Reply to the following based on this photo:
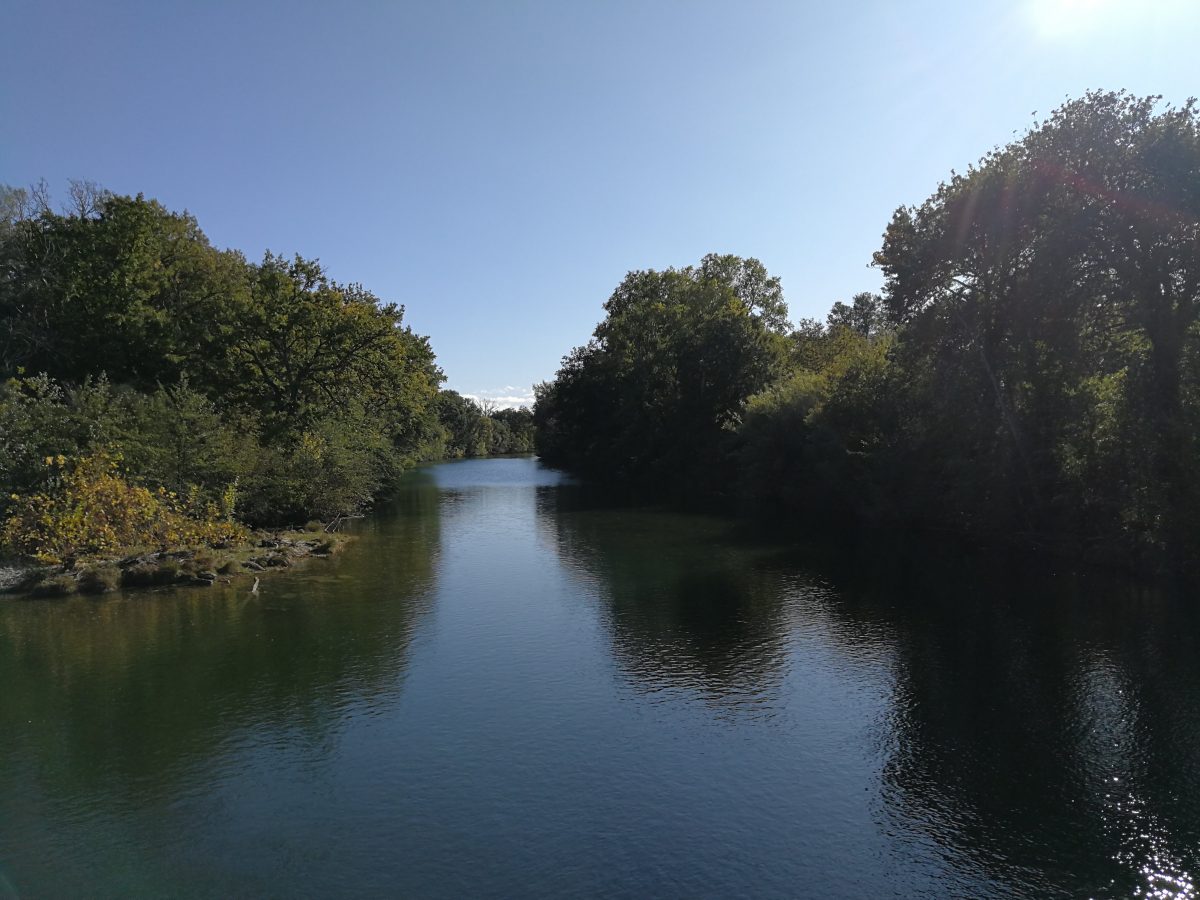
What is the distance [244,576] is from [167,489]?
4.90m

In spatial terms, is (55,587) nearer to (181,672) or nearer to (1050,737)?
(181,672)

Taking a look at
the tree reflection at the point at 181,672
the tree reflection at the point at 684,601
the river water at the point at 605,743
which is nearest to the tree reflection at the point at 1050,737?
the river water at the point at 605,743

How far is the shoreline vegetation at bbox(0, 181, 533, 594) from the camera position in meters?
23.3

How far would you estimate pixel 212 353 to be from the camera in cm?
3600

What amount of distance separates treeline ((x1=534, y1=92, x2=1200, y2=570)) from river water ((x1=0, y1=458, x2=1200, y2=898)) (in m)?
4.47

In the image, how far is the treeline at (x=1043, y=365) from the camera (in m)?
22.1

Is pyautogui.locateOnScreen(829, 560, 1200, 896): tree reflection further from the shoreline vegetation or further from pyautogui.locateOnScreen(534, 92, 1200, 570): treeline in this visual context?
the shoreline vegetation

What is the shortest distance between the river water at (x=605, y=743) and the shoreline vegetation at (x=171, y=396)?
3.70 metres

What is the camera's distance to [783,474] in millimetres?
44906

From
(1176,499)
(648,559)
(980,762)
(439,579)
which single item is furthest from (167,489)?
(1176,499)

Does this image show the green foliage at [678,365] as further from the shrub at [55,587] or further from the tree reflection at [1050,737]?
the shrub at [55,587]

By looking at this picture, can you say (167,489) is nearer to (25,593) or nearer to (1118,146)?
(25,593)

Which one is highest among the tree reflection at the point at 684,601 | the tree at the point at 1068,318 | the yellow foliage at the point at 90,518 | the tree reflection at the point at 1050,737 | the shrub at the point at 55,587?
the tree at the point at 1068,318

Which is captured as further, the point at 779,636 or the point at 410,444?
the point at 410,444
